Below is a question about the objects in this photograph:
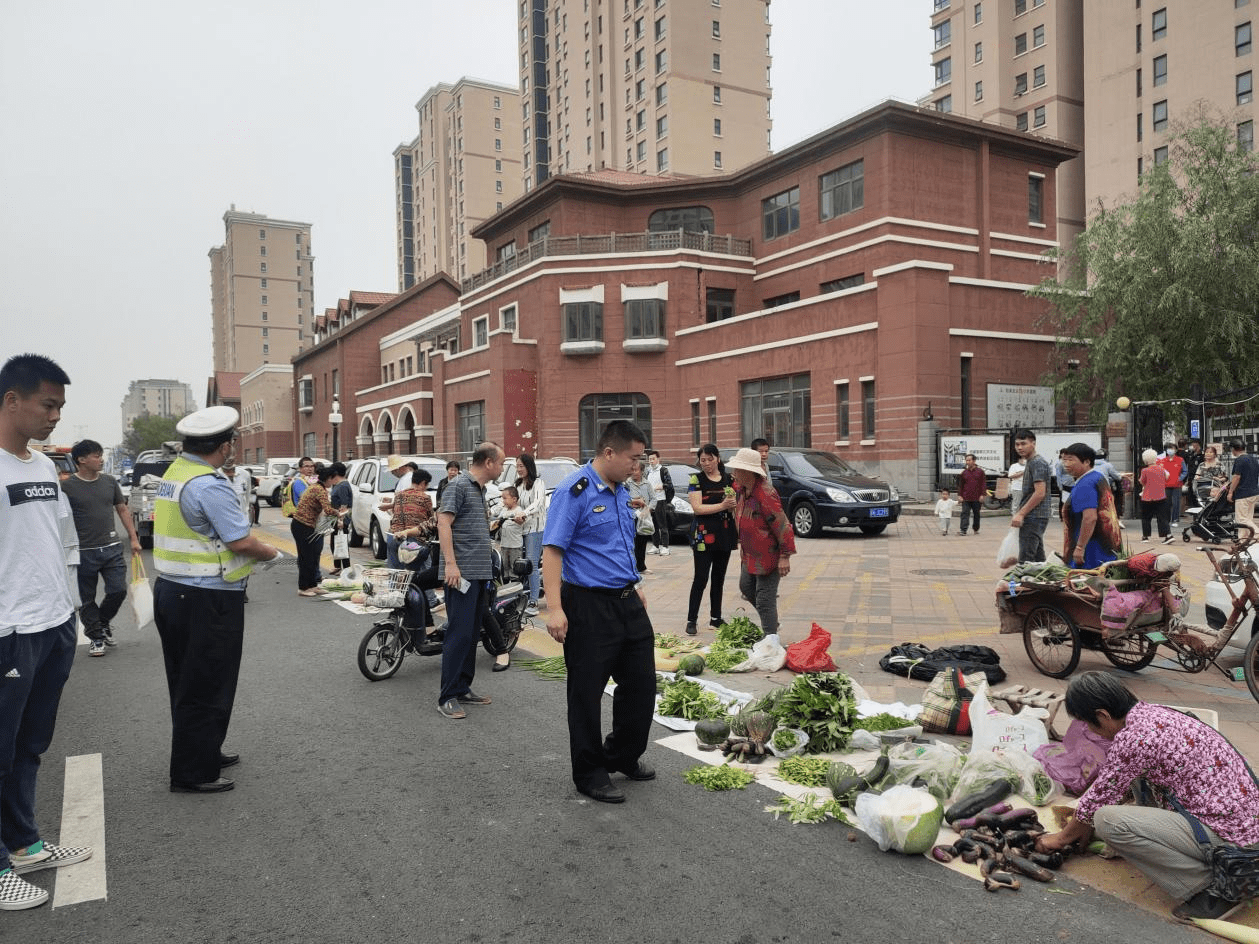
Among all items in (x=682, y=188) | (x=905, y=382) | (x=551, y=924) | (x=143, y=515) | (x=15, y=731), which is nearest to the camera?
(x=551, y=924)

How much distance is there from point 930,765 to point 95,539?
26.7ft

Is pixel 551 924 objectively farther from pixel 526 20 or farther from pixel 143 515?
pixel 526 20

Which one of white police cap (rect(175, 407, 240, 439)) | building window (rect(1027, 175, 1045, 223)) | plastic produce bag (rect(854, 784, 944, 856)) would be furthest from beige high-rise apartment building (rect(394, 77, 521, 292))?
plastic produce bag (rect(854, 784, 944, 856))

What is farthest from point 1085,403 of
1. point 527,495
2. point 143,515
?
point 143,515

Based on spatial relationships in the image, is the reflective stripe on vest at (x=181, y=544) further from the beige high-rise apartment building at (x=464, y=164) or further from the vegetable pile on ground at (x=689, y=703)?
the beige high-rise apartment building at (x=464, y=164)

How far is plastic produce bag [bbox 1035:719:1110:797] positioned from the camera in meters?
4.37

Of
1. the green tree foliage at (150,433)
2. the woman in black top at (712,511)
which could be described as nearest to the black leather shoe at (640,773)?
the woman in black top at (712,511)

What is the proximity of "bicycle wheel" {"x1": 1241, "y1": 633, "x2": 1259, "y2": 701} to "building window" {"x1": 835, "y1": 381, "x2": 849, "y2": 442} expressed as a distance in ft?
77.8

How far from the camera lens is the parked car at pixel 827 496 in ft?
59.1

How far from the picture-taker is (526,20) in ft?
260

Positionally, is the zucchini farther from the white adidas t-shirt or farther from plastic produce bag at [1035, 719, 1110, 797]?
the white adidas t-shirt

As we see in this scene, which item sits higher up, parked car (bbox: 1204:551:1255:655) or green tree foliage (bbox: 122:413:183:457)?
green tree foliage (bbox: 122:413:183:457)

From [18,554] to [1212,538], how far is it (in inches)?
714

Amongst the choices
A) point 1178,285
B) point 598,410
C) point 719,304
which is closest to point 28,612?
point 1178,285
